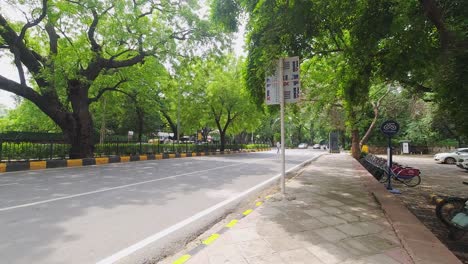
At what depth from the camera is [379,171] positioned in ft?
36.9

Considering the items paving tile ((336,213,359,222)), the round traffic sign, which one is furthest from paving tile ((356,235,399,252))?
the round traffic sign

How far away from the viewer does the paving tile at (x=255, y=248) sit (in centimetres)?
338

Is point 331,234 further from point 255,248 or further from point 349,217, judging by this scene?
point 255,248

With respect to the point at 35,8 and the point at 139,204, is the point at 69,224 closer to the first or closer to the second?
the point at 139,204

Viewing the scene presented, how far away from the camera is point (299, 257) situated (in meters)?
3.26

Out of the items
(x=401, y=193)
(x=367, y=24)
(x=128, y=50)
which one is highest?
(x=128, y=50)

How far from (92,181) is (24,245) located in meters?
5.54

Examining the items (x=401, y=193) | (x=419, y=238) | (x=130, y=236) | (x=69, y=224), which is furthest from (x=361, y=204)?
(x=69, y=224)

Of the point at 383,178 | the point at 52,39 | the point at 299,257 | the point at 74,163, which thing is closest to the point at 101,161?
the point at 74,163

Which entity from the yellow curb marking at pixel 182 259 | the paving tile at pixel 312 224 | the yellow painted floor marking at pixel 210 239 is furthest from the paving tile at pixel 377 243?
the yellow curb marking at pixel 182 259

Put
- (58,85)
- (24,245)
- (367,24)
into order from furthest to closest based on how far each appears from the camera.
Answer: (58,85) → (367,24) → (24,245)

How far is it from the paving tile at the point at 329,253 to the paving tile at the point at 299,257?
8cm

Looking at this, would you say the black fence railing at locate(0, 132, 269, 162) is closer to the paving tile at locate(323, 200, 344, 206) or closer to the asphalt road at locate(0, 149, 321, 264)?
the asphalt road at locate(0, 149, 321, 264)

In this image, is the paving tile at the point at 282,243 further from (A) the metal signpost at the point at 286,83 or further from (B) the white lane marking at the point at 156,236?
(A) the metal signpost at the point at 286,83
